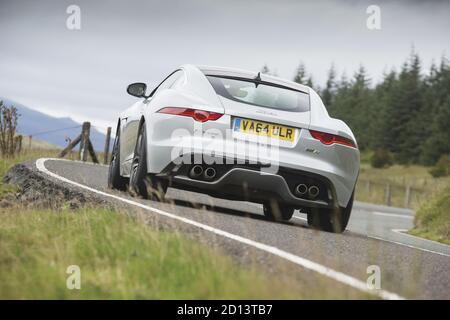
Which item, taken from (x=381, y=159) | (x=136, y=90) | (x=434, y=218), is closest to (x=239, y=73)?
(x=136, y=90)

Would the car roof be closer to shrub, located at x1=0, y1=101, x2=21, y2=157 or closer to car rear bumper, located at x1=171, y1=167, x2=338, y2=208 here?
car rear bumper, located at x1=171, y1=167, x2=338, y2=208

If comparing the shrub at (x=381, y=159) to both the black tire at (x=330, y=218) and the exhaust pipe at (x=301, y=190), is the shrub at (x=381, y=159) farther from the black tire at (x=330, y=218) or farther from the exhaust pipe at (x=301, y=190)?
the exhaust pipe at (x=301, y=190)

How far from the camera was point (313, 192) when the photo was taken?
7820 millimetres

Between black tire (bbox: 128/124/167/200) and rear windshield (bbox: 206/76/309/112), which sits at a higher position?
rear windshield (bbox: 206/76/309/112)

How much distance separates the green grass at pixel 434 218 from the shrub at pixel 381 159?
77375 millimetres

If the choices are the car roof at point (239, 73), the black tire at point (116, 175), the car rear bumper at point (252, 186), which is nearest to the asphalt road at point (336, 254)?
the car rear bumper at point (252, 186)

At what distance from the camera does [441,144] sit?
88.1 meters

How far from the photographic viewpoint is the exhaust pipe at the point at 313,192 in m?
7.77

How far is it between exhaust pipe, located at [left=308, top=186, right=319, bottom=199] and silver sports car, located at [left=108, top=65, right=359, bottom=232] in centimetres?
1

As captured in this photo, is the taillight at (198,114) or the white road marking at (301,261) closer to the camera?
the white road marking at (301,261)

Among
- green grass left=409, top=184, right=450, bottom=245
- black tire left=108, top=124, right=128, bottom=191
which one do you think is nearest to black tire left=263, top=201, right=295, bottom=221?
black tire left=108, top=124, right=128, bottom=191

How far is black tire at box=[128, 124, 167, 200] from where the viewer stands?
314 inches

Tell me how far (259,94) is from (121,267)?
3.68 m

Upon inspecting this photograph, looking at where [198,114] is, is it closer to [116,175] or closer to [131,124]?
[131,124]
